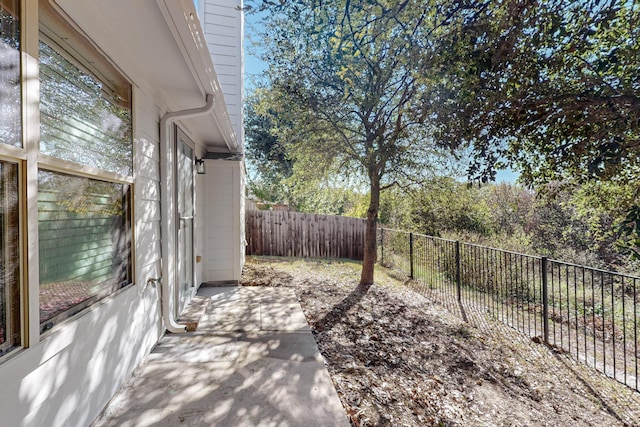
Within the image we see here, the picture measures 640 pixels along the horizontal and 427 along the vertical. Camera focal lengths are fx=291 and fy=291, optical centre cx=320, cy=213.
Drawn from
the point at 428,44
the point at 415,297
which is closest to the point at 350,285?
the point at 415,297

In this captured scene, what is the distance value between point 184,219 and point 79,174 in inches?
82.7

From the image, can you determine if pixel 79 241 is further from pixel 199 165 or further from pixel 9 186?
pixel 199 165

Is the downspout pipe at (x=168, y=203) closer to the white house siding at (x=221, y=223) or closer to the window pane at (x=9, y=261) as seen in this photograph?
the window pane at (x=9, y=261)

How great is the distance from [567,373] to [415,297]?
94.7 inches

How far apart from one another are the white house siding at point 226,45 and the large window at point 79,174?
3.60 m

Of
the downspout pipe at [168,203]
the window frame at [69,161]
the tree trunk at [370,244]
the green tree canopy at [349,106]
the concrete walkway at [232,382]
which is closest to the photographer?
the window frame at [69,161]

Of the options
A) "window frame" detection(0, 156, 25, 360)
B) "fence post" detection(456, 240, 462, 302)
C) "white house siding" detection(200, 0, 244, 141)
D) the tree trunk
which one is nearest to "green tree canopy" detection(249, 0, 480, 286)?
the tree trunk

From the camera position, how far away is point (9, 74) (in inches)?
46.1

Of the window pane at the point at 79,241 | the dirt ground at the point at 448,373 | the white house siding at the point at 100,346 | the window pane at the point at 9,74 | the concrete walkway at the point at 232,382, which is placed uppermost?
the window pane at the point at 9,74

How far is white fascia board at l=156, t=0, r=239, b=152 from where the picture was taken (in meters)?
1.56

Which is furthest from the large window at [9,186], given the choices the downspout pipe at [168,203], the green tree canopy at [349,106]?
the green tree canopy at [349,106]

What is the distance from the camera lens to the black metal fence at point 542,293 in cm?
323

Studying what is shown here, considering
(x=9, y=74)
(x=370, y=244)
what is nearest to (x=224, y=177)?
(x=370, y=244)

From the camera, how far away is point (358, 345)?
10.6 ft
